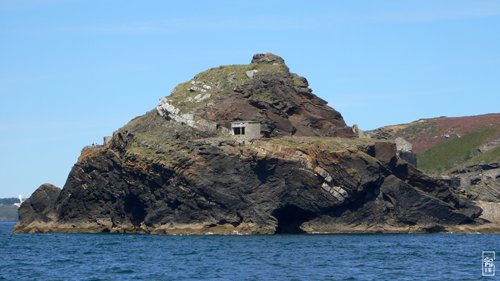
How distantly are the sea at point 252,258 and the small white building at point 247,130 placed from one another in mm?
14936

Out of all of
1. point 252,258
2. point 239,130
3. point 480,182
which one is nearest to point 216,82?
point 239,130

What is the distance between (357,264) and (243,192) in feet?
147

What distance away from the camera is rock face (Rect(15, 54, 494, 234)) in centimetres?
12100

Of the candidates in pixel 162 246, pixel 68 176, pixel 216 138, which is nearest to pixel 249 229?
pixel 216 138

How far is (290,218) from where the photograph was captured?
126 m

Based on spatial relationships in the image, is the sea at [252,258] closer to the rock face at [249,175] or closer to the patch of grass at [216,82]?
the rock face at [249,175]

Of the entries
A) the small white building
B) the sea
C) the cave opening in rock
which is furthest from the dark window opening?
the sea

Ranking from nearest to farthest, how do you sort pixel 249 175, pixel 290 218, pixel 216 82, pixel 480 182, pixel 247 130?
pixel 249 175
pixel 290 218
pixel 247 130
pixel 216 82
pixel 480 182

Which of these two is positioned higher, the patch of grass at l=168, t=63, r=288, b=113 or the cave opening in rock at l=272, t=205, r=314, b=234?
the patch of grass at l=168, t=63, r=288, b=113

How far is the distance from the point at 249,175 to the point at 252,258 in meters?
39.2

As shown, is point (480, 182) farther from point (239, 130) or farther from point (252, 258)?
point (252, 258)

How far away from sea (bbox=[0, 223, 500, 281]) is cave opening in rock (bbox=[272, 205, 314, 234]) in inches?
263

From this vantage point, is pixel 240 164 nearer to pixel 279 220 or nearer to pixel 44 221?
pixel 279 220

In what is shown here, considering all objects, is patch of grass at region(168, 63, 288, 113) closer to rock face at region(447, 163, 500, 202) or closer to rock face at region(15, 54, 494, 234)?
rock face at region(15, 54, 494, 234)
